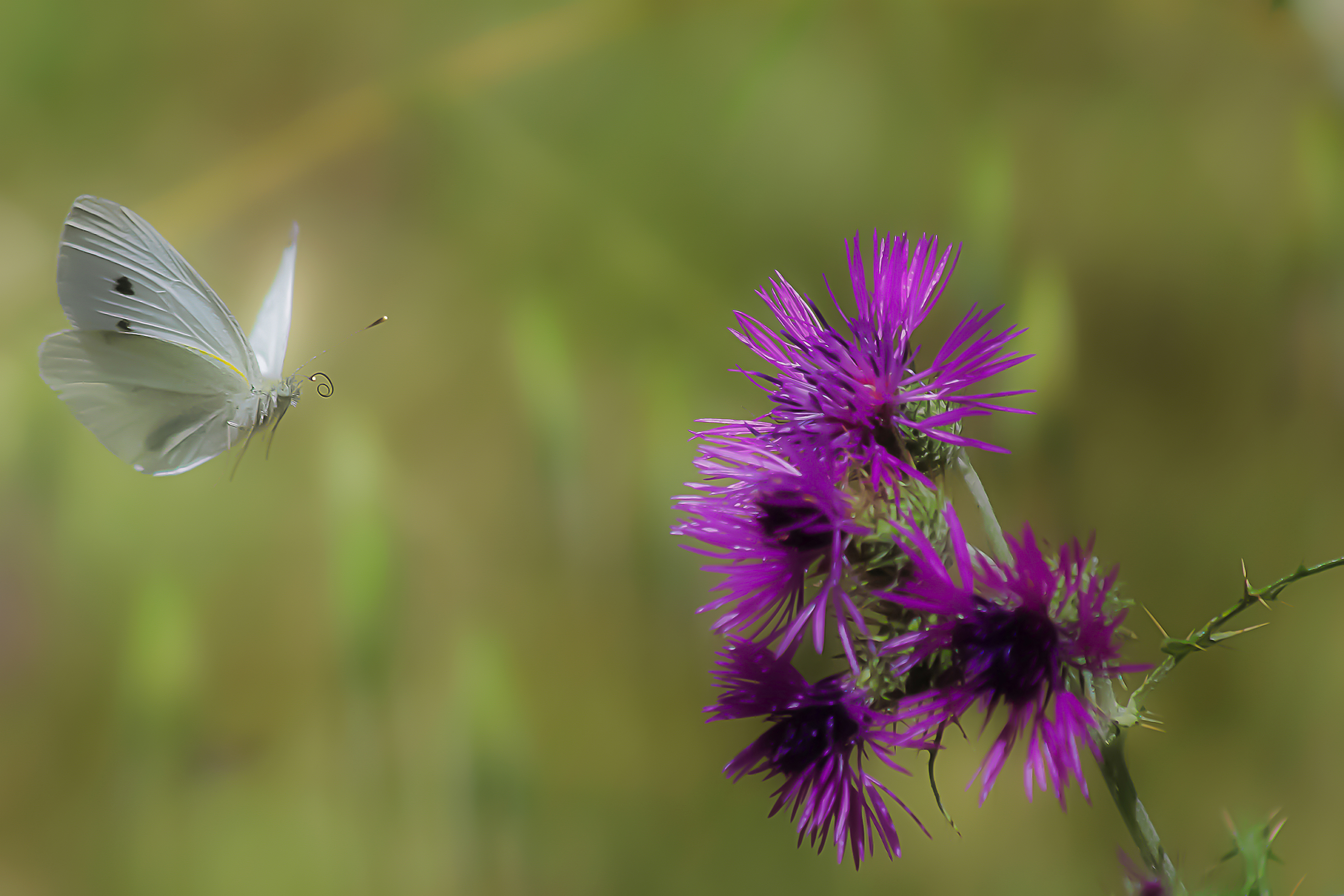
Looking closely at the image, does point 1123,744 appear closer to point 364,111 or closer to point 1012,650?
point 1012,650

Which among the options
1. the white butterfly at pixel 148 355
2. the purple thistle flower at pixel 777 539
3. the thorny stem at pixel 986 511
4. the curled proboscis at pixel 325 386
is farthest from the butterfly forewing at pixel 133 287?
the thorny stem at pixel 986 511

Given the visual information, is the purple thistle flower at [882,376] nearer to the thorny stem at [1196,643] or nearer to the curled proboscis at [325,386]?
the thorny stem at [1196,643]

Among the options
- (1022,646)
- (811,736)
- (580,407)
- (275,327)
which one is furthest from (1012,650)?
(580,407)

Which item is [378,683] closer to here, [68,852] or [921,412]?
[68,852]

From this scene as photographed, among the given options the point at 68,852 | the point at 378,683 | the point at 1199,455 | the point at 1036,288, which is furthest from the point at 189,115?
the point at 1199,455

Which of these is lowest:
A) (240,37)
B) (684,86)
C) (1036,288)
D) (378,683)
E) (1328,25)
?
(378,683)
